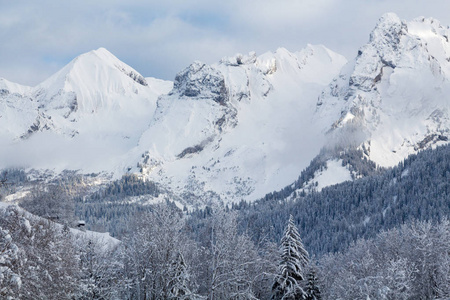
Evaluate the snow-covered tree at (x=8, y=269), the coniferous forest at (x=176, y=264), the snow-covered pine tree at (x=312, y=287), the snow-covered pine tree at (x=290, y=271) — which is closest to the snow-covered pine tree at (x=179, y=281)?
the coniferous forest at (x=176, y=264)

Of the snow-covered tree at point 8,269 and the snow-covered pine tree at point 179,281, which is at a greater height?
the snow-covered tree at point 8,269

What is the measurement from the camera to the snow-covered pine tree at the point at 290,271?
46875mm

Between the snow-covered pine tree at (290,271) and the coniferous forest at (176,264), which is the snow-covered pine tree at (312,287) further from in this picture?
the snow-covered pine tree at (290,271)

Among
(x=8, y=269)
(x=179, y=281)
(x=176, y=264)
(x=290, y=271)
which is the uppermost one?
(x=8, y=269)

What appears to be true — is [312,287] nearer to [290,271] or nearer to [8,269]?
[290,271]

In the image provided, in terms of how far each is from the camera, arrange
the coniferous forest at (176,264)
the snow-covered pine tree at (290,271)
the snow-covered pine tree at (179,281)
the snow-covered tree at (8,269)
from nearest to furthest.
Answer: the snow-covered tree at (8,269) < the coniferous forest at (176,264) < the snow-covered pine tree at (179,281) < the snow-covered pine tree at (290,271)

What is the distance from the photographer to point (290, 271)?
156 ft

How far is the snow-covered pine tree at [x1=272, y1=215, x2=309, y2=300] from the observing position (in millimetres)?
46875

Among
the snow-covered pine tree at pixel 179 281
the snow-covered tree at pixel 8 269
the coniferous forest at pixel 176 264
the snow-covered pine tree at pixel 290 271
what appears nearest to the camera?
the snow-covered tree at pixel 8 269

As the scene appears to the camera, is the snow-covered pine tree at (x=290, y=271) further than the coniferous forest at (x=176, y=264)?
Yes

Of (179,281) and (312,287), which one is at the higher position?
(179,281)

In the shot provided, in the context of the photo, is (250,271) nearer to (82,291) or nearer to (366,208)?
(82,291)

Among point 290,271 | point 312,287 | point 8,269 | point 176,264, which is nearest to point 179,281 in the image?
point 176,264

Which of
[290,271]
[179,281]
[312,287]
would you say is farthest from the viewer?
[312,287]
